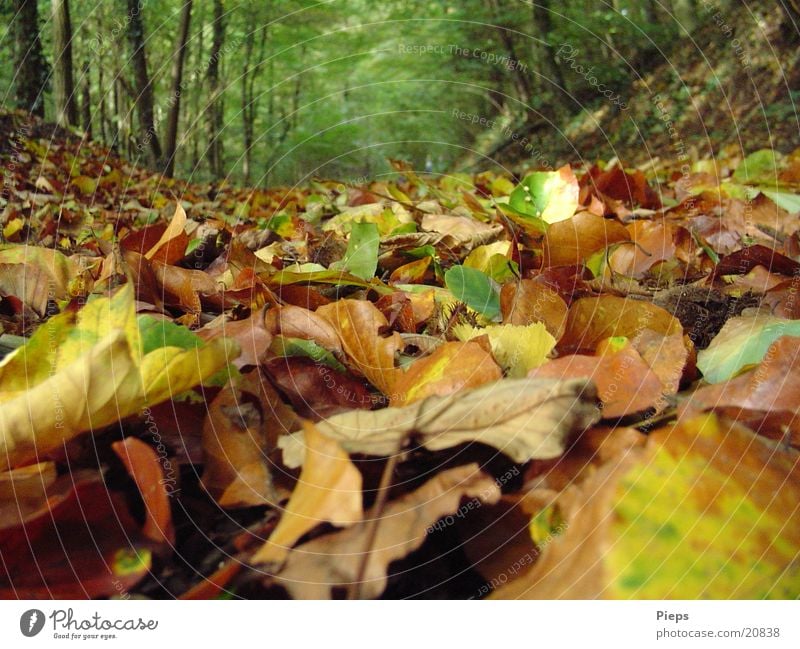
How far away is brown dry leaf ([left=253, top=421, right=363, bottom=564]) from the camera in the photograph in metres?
0.24

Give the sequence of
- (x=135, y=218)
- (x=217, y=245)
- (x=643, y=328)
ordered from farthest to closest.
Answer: (x=135, y=218)
(x=217, y=245)
(x=643, y=328)

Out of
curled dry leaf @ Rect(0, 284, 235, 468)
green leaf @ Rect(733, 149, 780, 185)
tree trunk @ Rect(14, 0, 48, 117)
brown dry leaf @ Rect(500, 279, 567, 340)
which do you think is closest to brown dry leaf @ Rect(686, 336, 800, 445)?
brown dry leaf @ Rect(500, 279, 567, 340)

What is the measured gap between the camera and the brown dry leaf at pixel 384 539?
0.80 ft

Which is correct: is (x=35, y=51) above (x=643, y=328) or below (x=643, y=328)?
above

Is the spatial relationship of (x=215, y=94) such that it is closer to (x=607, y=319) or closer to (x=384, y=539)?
(x=607, y=319)

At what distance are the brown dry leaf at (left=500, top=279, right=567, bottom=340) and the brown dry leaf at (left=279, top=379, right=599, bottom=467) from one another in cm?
15

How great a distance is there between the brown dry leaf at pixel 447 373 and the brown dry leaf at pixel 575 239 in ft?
0.82

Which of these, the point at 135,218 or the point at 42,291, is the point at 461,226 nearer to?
the point at 42,291

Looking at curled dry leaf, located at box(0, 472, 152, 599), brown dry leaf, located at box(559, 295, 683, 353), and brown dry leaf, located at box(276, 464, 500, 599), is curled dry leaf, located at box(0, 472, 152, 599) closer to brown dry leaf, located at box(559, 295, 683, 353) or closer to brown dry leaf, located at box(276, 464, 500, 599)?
brown dry leaf, located at box(276, 464, 500, 599)

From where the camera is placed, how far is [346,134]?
1802 mm

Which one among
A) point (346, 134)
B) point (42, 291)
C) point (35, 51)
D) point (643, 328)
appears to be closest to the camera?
point (643, 328)

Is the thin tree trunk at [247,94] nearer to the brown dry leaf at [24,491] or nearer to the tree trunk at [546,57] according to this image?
the brown dry leaf at [24,491]
